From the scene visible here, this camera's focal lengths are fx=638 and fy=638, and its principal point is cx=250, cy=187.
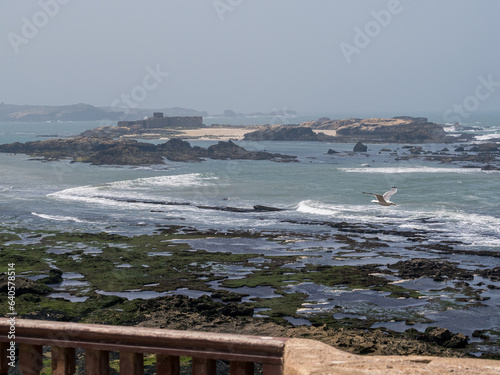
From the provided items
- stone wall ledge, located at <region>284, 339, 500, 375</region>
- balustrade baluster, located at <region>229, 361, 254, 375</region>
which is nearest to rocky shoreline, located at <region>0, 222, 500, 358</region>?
stone wall ledge, located at <region>284, 339, 500, 375</region>

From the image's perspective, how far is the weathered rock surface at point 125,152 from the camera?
96.0 m

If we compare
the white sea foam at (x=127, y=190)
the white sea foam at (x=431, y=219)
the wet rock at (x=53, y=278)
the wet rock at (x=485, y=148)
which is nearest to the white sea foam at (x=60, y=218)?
the white sea foam at (x=127, y=190)

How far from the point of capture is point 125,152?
320 ft

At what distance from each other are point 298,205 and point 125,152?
52.1 m

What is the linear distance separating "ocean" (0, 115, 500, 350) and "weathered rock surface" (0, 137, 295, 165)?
707 cm

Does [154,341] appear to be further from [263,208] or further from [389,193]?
[263,208]

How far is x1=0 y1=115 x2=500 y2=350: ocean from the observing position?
30.9m

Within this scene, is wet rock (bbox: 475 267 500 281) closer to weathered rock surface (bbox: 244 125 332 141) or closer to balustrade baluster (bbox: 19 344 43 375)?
balustrade baluster (bbox: 19 344 43 375)

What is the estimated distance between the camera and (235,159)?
102375mm

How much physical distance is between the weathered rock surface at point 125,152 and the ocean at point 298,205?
7.07m

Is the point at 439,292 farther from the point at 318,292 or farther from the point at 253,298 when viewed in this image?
the point at 253,298

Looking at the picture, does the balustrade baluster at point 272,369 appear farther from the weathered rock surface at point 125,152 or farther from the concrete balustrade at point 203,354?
the weathered rock surface at point 125,152

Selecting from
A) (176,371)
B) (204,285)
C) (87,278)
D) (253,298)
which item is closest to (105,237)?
(87,278)

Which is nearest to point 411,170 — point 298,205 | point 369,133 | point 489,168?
point 489,168
